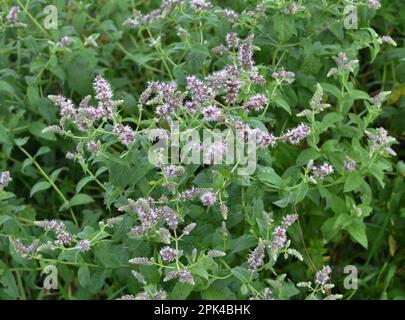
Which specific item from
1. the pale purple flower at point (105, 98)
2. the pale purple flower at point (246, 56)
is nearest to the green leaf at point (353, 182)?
the pale purple flower at point (246, 56)

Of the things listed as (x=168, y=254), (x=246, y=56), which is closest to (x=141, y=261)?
(x=168, y=254)

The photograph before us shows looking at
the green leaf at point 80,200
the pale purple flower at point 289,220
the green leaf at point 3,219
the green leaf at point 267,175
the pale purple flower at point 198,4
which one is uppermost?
the pale purple flower at point 198,4

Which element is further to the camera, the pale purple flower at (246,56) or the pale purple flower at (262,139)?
the pale purple flower at (246,56)

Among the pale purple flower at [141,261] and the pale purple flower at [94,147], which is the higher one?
the pale purple flower at [94,147]

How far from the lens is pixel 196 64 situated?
2693 mm

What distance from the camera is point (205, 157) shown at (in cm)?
213

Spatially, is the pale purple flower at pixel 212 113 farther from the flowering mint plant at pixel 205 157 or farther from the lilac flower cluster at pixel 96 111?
the lilac flower cluster at pixel 96 111

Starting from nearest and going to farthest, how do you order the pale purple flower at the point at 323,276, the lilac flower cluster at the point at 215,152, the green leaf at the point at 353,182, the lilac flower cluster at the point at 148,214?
the lilac flower cluster at the point at 215,152 < the lilac flower cluster at the point at 148,214 < the pale purple flower at the point at 323,276 < the green leaf at the point at 353,182

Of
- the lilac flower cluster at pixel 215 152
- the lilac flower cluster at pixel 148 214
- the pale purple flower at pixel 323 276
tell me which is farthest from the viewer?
the pale purple flower at pixel 323 276

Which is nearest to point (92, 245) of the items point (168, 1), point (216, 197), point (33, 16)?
point (216, 197)

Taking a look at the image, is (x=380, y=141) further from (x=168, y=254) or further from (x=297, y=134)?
(x=168, y=254)

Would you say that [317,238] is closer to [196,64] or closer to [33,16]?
[196,64]

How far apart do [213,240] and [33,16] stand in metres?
1.44

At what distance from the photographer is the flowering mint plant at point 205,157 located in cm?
225
